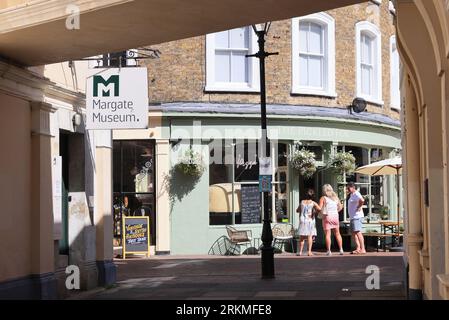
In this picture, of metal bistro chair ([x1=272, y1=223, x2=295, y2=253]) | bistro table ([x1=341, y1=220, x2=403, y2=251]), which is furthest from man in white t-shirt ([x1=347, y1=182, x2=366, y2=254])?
metal bistro chair ([x1=272, y1=223, x2=295, y2=253])

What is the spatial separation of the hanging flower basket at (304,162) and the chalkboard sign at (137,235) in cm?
456

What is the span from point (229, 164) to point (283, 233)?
2.50 m

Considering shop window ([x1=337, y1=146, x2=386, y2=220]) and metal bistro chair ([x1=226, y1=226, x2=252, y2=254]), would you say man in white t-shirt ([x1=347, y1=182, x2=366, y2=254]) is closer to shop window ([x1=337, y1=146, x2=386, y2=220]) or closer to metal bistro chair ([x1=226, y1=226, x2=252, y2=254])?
shop window ([x1=337, y1=146, x2=386, y2=220])

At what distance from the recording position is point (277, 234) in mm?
21203

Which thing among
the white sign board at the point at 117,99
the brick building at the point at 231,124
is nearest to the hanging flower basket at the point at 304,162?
the brick building at the point at 231,124

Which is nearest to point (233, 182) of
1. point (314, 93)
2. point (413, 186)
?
point (314, 93)

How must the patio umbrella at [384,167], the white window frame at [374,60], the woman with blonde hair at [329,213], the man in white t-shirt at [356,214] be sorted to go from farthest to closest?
1. the white window frame at [374,60]
2. the patio umbrella at [384,167]
3. the man in white t-shirt at [356,214]
4. the woman with blonde hair at [329,213]

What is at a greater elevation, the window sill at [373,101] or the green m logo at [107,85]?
the window sill at [373,101]

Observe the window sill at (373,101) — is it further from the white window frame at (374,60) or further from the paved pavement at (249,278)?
the paved pavement at (249,278)

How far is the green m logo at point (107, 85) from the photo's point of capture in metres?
12.2

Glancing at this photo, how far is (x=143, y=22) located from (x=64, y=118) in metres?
4.17

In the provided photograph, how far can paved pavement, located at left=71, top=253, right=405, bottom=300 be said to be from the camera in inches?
482

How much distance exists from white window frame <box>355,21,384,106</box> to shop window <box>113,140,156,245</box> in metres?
6.80
